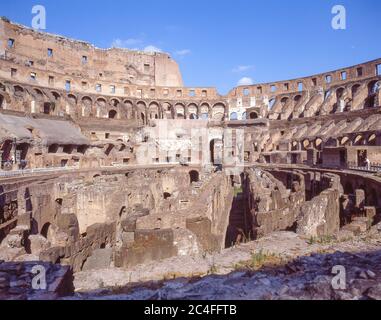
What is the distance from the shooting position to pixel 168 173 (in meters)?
25.2

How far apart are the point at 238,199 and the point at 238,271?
19.5m

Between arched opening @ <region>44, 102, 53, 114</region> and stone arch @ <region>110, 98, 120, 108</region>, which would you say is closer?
arched opening @ <region>44, 102, 53, 114</region>

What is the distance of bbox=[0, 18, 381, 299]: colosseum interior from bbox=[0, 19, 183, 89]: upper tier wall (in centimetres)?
19

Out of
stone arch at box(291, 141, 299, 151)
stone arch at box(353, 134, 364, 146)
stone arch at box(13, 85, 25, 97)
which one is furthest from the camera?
stone arch at box(13, 85, 25, 97)

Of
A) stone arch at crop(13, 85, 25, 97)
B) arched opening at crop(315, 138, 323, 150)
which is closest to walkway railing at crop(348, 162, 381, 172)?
arched opening at crop(315, 138, 323, 150)

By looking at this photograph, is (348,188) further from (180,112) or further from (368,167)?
(180,112)

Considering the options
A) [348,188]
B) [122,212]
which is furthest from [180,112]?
[122,212]

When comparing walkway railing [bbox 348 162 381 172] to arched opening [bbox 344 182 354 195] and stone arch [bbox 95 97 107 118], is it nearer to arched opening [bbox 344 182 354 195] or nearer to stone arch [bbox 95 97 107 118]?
arched opening [bbox 344 182 354 195]

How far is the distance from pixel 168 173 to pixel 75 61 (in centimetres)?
3565

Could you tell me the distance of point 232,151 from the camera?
3812 centimetres

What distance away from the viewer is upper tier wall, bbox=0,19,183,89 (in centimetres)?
4312
